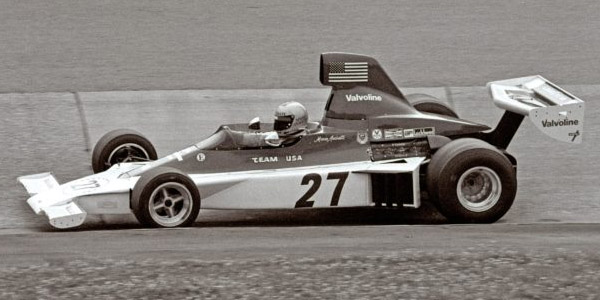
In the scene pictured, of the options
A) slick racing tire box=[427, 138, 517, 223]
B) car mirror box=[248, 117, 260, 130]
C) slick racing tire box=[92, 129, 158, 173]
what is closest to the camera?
slick racing tire box=[427, 138, 517, 223]

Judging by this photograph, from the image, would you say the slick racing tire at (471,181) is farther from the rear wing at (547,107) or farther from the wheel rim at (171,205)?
the wheel rim at (171,205)

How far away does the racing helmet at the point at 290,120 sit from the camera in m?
12.1

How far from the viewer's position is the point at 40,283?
845 centimetres

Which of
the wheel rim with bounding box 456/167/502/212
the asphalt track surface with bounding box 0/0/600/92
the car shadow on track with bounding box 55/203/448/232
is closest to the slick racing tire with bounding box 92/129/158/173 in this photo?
the car shadow on track with bounding box 55/203/448/232

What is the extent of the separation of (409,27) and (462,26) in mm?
724

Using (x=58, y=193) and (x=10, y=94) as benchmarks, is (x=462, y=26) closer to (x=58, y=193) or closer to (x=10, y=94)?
(x=10, y=94)

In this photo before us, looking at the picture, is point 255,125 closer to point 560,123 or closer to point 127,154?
point 127,154

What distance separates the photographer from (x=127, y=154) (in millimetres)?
12859

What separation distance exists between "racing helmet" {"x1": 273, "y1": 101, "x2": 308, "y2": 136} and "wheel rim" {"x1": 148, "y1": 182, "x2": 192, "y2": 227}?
1.14 m

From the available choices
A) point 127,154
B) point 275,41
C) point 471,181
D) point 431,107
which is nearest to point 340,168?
point 471,181

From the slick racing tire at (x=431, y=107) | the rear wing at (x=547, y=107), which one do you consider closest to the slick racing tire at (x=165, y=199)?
the slick racing tire at (x=431, y=107)

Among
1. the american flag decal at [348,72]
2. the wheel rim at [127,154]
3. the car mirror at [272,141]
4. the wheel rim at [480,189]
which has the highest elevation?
the american flag decal at [348,72]

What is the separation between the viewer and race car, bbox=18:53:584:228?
11359 millimetres

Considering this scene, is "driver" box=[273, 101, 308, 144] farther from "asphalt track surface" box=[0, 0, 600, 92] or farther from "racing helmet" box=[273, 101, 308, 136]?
"asphalt track surface" box=[0, 0, 600, 92]
